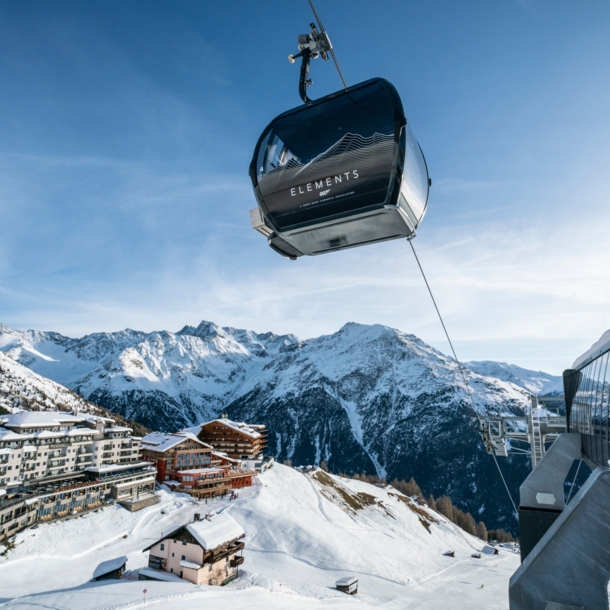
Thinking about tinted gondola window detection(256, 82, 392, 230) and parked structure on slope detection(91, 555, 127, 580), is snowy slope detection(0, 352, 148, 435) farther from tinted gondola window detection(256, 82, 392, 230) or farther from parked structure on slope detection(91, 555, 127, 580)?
tinted gondola window detection(256, 82, 392, 230)

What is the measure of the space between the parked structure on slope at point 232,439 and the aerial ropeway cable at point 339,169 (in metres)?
77.4

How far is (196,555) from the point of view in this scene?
2834 centimetres

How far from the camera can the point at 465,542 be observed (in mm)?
70375

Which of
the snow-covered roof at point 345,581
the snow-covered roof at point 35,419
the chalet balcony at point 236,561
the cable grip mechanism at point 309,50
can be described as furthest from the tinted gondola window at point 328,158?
the snow-covered roof at point 35,419

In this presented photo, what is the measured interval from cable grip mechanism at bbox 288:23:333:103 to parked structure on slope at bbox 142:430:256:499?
2168 inches

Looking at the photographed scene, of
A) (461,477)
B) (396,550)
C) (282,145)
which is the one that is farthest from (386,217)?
(461,477)

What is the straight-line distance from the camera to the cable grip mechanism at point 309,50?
19.2 ft

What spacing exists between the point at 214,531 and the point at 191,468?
31.0m

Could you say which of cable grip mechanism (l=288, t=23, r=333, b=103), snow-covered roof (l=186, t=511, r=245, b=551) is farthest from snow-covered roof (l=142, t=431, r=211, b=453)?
cable grip mechanism (l=288, t=23, r=333, b=103)

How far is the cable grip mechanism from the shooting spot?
586cm

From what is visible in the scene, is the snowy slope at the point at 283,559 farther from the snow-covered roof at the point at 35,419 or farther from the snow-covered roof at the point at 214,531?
the snow-covered roof at the point at 35,419

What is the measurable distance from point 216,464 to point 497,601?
40755 millimetres

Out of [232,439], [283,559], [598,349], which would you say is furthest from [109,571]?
[232,439]

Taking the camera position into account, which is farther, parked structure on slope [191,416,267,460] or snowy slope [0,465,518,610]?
parked structure on slope [191,416,267,460]
